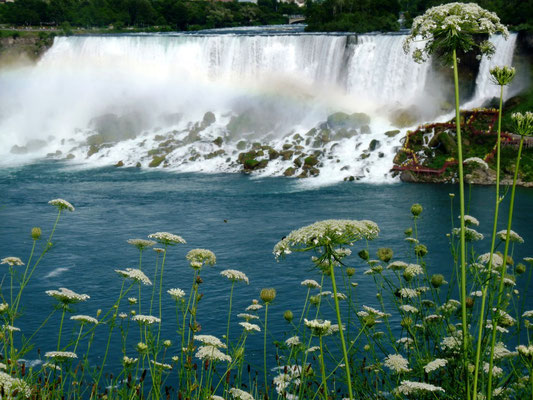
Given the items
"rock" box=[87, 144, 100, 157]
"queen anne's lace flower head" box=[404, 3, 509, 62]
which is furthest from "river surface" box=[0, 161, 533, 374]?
"queen anne's lace flower head" box=[404, 3, 509, 62]

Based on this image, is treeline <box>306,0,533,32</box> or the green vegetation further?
the green vegetation

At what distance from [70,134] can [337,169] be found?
23973mm

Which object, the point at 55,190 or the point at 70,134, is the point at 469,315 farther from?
the point at 70,134

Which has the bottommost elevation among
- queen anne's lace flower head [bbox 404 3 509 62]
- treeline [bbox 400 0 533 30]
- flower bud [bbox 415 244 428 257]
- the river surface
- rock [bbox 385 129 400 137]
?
the river surface

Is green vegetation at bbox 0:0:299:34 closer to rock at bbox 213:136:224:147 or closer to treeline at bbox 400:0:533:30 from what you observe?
treeline at bbox 400:0:533:30

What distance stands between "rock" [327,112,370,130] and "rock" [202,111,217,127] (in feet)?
28.8

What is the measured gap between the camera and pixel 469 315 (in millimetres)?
5316

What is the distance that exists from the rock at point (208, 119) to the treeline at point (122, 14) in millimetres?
43525

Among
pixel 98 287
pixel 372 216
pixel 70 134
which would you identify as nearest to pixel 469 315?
pixel 98 287

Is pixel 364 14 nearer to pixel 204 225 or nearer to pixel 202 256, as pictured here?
pixel 204 225

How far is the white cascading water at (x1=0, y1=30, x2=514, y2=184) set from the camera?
38.7 meters

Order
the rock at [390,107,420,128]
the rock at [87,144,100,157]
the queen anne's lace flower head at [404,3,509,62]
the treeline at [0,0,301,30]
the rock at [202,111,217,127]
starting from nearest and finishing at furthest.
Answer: the queen anne's lace flower head at [404,3,509,62], the rock at [390,107,420,128], the rock at [87,144,100,157], the rock at [202,111,217,127], the treeline at [0,0,301,30]

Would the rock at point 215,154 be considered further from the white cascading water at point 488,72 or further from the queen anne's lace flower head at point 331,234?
the queen anne's lace flower head at point 331,234

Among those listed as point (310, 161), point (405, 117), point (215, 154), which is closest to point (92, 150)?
point (215, 154)
